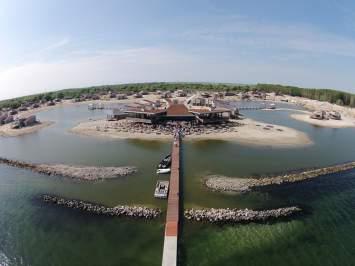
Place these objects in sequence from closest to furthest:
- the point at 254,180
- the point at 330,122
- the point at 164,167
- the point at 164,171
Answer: the point at 254,180 < the point at 164,171 < the point at 164,167 < the point at 330,122

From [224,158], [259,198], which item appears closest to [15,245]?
[259,198]

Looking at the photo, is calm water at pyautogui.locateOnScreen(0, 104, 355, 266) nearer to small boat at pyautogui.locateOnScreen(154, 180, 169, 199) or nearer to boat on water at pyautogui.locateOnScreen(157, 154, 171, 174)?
small boat at pyautogui.locateOnScreen(154, 180, 169, 199)

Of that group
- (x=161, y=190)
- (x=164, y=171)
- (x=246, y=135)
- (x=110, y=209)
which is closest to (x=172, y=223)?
(x=161, y=190)

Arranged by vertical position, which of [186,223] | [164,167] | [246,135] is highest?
[246,135]

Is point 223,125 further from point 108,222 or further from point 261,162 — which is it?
point 108,222

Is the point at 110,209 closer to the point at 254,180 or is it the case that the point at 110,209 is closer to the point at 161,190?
the point at 161,190

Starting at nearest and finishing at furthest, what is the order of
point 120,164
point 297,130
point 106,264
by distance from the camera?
point 106,264 < point 120,164 < point 297,130
